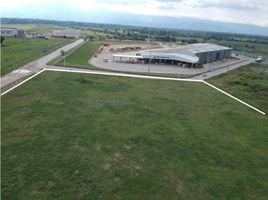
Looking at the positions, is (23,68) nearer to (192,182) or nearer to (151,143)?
(151,143)

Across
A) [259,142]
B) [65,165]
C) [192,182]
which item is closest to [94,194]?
[65,165]

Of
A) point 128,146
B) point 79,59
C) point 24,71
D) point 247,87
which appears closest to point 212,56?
point 247,87

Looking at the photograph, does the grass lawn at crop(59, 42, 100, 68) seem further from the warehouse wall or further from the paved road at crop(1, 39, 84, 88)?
the warehouse wall

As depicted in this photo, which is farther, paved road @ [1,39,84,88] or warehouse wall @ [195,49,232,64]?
warehouse wall @ [195,49,232,64]

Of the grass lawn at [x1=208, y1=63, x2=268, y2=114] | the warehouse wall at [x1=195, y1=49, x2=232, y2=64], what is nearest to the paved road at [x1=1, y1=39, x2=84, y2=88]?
the grass lawn at [x1=208, y1=63, x2=268, y2=114]

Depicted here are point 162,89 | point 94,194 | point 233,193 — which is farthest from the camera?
point 162,89

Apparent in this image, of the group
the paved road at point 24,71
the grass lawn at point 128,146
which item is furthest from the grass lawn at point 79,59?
the grass lawn at point 128,146

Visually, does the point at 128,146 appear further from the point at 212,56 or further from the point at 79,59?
the point at 212,56

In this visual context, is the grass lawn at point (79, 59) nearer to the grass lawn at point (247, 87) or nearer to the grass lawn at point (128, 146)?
the grass lawn at point (128, 146)
